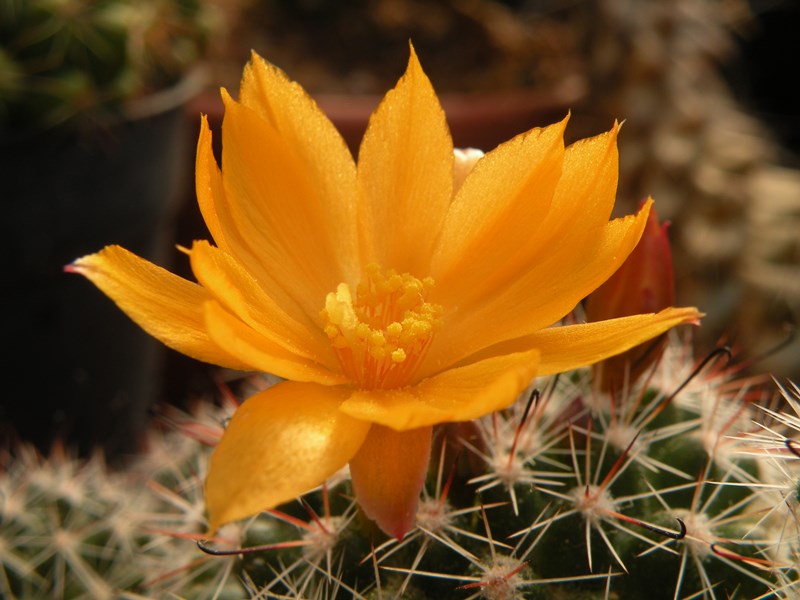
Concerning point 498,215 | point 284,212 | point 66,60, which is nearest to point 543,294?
point 498,215

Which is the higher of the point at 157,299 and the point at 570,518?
the point at 157,299

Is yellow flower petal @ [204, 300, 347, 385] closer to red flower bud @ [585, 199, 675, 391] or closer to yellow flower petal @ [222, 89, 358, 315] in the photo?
yellow flower petal @ [222, 89, 358, 315]

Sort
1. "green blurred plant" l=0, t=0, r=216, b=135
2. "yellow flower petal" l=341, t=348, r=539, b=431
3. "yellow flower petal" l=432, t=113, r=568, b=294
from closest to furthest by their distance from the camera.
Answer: "yellow flower petal" l=341, t=348, r=539, b=431 < "yellow flower petal" l=432, t=113, r=568, b=294 < "green blurred plant" l=0, t=0, r=216, b=135

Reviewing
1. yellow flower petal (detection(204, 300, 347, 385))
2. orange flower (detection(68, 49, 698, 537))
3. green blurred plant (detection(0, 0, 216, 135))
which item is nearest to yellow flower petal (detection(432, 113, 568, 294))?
orange flower (detection(68, 49, 698, 537))

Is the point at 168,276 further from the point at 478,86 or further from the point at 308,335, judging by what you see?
the point at 478,86

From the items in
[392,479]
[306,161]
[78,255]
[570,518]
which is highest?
[306,161]

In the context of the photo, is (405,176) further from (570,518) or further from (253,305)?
(570,518)

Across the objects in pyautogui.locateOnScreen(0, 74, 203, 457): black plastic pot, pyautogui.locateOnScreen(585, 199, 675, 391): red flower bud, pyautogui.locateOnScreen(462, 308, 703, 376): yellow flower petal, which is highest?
pyautogui.locateOnScreen(462, 308, 703, 376): yellow flower petal

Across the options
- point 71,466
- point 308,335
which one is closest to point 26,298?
point 71,466
